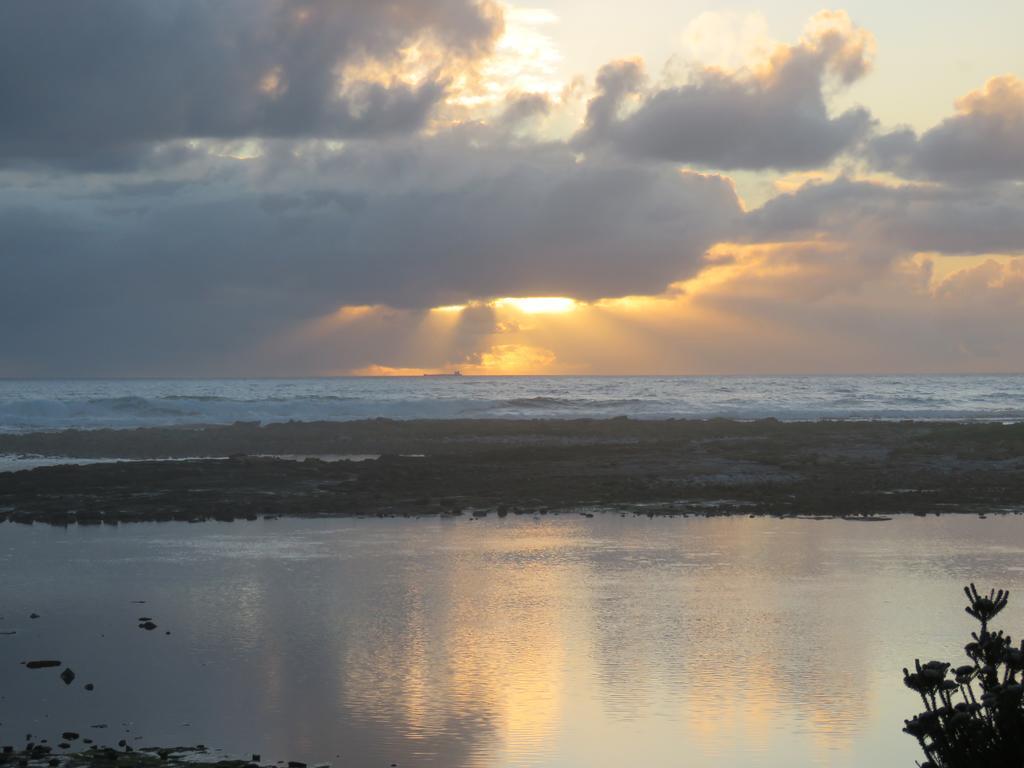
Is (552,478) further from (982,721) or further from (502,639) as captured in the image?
(982,721)

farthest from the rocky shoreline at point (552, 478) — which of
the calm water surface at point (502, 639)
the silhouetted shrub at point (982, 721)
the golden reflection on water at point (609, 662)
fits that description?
the silhouetted shrub at point (982, 721)

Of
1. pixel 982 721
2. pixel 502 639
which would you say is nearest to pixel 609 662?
pixel 502 639

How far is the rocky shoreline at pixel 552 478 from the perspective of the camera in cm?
2673

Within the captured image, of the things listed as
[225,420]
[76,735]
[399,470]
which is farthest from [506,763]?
[225,420]

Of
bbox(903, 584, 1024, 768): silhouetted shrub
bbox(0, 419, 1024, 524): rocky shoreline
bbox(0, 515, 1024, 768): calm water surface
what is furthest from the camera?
bbox(0, 419, 1024, 524): rocky shoreline

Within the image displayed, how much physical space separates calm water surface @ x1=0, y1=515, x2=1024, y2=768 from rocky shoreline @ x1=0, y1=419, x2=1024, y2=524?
13.8ft

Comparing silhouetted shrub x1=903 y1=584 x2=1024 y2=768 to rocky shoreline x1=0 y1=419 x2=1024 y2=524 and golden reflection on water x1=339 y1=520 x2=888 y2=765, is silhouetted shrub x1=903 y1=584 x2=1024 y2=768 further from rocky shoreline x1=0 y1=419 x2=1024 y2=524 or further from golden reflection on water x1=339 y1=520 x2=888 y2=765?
rocky shoreline x1=0 y1=419 x2=1024 y2=524

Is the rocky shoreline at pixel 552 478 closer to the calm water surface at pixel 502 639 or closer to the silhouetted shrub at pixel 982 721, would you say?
the calm water surface at pixel 502 639

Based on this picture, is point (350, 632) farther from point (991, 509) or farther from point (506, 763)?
point (991, 509)

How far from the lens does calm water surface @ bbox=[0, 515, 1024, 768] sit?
9781mm

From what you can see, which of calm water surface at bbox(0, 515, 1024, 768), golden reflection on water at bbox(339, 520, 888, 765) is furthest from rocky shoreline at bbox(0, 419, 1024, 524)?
golden reflection on water at bbox(339, 520, 888, 765)

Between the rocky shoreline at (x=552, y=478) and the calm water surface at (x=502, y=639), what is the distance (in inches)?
166

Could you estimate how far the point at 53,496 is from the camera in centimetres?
2909

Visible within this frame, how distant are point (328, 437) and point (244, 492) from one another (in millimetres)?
25523
